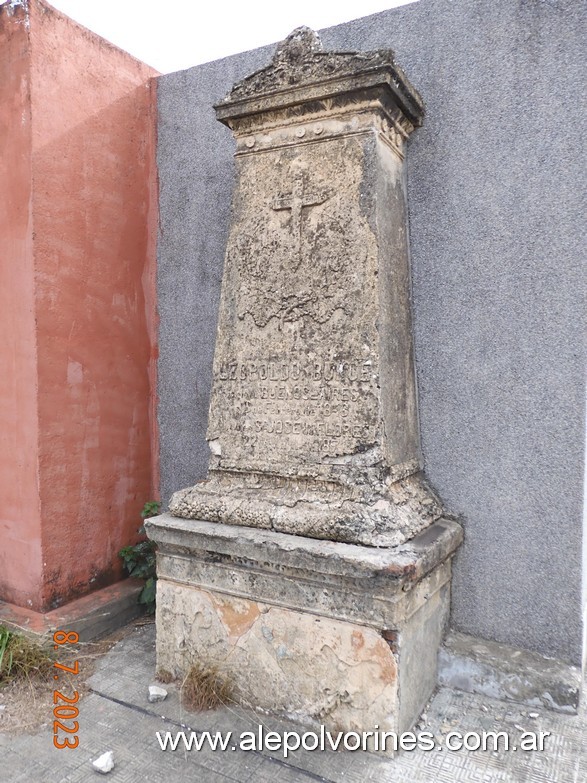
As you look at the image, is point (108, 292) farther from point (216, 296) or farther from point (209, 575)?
point (209, 575)

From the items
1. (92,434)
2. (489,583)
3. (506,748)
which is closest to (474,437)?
(489,583)

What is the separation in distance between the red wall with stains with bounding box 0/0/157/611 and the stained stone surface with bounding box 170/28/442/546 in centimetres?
86

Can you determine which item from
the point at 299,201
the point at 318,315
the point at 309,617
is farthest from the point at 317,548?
the point at 299,201

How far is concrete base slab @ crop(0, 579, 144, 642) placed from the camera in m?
3.14

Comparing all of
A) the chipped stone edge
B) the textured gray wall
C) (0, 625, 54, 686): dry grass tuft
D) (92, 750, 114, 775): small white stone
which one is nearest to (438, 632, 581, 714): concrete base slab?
the textured gray wall

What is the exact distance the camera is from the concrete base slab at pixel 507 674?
8.68 feet

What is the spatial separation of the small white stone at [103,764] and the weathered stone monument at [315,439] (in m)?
0.59

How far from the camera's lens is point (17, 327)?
324 centimetres

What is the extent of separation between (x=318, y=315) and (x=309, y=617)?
1347 millimetres

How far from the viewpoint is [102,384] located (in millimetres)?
3602

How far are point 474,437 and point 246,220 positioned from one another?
5.18 ft

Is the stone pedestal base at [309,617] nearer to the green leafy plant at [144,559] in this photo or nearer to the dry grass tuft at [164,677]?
the dry grass tuft at [164,677]

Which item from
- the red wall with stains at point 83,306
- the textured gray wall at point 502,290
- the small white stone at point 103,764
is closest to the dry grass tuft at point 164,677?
the small white stone at point 103,764

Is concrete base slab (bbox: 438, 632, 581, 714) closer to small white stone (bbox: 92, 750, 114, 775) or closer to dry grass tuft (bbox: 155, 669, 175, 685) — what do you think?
dry grass tuft (bbox: 155, 669, 175, 685)
